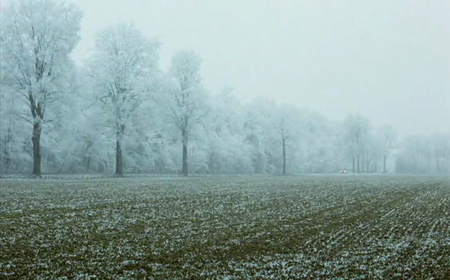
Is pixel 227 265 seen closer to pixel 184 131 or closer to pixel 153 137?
pixel 184 131

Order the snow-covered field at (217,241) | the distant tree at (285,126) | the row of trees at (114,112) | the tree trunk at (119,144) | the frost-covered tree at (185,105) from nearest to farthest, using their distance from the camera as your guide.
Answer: the snow-covered field at (217,241)
the row of trees at (114,112)
the tree trunk at (119,144)
the frost-covered tree at (185,105)
the distant tree at (285,126)

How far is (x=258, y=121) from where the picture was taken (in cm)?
8662

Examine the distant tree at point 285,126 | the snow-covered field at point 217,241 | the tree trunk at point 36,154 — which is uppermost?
the distant tree at point 285,126

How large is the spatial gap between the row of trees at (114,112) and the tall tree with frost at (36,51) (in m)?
0.09

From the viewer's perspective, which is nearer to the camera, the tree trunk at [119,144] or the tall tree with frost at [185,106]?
the tree trunk at [119,144]

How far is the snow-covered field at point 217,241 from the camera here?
27.8 feet

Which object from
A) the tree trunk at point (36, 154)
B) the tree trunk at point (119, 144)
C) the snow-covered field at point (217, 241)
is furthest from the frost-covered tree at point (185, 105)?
the snow-covered field at point (217, 241)

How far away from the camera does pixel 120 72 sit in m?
46.0

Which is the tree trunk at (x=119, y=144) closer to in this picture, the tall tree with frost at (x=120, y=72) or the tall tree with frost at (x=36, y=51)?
the tall tree with frost at (x=120, y=72)

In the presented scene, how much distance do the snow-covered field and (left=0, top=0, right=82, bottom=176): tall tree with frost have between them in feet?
69.2

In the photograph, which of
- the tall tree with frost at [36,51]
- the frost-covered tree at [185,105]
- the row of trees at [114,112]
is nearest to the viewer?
the tall tree with frost at [36,51]

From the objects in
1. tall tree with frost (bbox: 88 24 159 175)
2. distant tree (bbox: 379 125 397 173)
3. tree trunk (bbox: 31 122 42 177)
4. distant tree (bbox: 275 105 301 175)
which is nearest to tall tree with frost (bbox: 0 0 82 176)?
tree trunk (bbox: 31 122 42 177)

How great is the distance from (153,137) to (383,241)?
51.0 m

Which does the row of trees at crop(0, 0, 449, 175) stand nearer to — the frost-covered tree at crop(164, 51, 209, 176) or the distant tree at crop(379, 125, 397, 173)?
the frost-covered tree at crop(164, 51, 209, 176)
